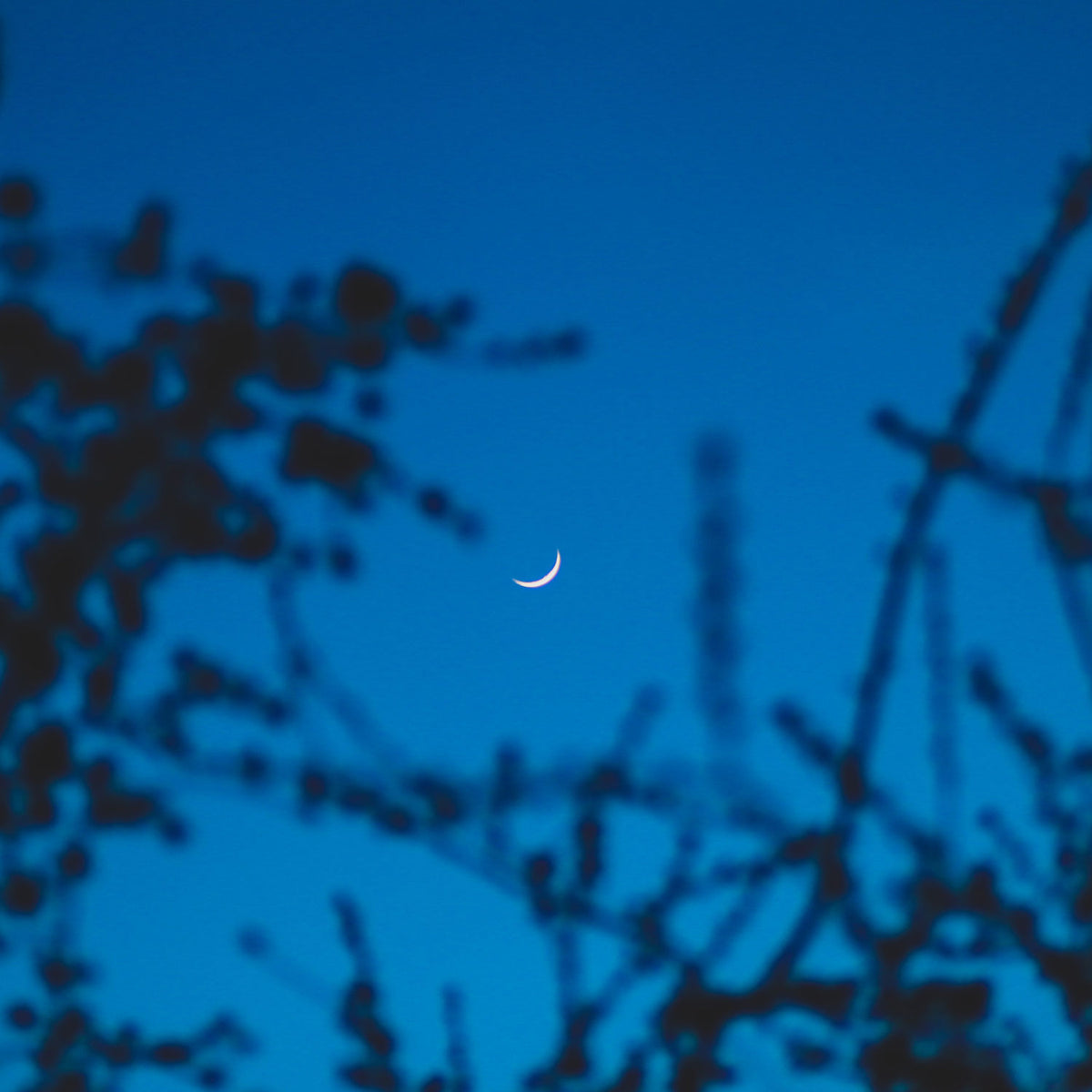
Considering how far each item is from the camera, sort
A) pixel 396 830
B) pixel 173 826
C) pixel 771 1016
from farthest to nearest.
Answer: pixel 173 826, pixel 396 830, pixel 771 1016

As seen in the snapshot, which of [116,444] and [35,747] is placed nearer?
[116,444]

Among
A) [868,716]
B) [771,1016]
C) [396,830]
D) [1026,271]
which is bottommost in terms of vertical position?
[771,1016]

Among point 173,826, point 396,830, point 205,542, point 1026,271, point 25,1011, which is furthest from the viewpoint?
point 25,1011

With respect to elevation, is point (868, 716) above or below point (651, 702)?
below

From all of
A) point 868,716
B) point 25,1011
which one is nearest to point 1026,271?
point 868,716

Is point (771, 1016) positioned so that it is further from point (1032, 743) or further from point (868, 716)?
point (1032, 743)

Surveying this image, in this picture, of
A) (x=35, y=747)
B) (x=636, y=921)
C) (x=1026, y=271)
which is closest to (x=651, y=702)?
(x=636, y=921)

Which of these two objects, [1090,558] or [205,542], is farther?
[205,542]

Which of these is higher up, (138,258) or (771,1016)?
(138,258)

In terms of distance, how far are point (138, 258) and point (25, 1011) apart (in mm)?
3307

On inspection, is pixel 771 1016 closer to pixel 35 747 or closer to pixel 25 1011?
pixel 35 747

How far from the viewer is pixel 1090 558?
3705 millimetres

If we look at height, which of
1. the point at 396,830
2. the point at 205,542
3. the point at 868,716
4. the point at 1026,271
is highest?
the point at 205,542

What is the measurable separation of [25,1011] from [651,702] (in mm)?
2901
